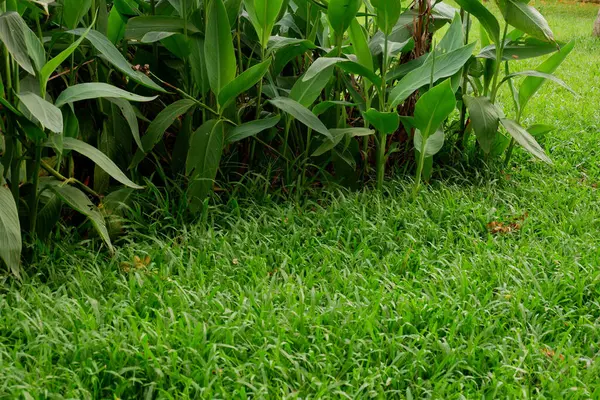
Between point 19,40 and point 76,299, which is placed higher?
point 19,40

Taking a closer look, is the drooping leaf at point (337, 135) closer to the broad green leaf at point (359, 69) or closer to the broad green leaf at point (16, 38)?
the broad green leaf at point (359, 69)

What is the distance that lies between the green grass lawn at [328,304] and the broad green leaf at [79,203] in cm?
16

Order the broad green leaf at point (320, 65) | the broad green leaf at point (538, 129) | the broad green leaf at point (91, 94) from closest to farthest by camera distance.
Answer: the broad green leaf at point (91, 94), the broad green leaf at point (320, 65), the broad green leaf at point (538, 129)

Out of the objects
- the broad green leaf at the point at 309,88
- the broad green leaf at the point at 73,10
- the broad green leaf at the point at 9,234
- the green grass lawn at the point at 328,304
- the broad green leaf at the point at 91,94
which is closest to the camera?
the green grass lawn at the point at 328,304

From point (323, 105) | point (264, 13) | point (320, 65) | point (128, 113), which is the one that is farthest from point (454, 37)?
point (128, 113)

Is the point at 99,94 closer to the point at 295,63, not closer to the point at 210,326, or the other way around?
the point at 210,326

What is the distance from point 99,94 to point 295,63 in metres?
1.27

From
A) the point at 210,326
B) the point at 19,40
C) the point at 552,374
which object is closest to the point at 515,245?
the point at 552,374

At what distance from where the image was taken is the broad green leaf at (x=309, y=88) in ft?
9.88

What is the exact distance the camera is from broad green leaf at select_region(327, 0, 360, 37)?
294cm

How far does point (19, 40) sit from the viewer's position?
2.11 metres

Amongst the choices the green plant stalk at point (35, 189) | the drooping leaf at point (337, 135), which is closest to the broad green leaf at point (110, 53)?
the green plant stalk at point (35, 189)

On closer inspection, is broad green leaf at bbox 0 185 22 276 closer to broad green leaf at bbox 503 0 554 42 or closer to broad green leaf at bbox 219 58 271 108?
broad green leaf at bbox 219 58 271 108

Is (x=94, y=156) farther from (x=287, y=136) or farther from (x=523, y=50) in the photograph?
(x=523, y=50)
